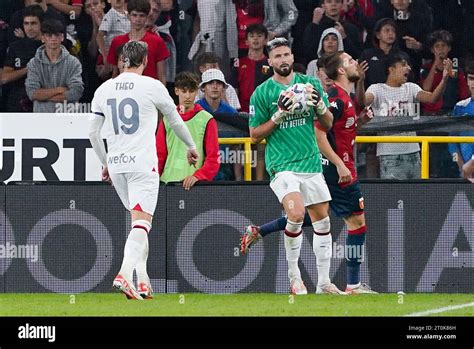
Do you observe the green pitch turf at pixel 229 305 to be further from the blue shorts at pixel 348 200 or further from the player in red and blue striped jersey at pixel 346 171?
the blue shorts at pixel 348 200

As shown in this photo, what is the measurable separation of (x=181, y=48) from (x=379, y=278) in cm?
376

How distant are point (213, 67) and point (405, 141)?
8.04 feet

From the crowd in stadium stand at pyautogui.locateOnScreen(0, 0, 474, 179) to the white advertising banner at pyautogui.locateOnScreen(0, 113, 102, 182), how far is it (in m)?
1.54

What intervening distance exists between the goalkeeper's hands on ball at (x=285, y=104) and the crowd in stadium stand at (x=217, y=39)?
110 inches

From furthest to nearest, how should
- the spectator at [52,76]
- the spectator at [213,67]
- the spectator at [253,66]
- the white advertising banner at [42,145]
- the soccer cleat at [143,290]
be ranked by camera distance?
the spectator at [253,66], the spectator at [52,76], the spectator at [213,67], the white advertising banner at [42,145], the soccer cleat at [143,290]

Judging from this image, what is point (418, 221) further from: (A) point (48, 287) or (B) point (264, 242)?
(A) point (48, 287)

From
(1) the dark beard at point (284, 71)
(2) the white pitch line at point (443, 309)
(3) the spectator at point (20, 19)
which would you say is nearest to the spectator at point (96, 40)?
(3) the spectator at point (20, 19)

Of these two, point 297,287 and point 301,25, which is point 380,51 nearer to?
point 301,25

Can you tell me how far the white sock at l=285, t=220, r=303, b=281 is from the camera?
36.3ft

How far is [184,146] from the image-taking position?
1197 cm

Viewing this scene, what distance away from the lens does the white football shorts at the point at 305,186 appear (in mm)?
11070

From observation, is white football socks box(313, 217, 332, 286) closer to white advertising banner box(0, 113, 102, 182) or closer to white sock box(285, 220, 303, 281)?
white sock box(285, 220, 303, 281)

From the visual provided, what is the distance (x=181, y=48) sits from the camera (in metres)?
14.4

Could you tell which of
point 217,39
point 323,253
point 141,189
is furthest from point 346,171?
point 217,39
